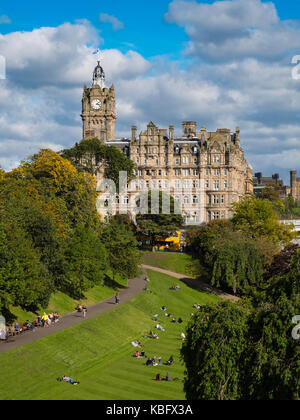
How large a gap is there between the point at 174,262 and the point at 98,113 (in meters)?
53.8

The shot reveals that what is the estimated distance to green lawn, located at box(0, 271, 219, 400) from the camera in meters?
39.7

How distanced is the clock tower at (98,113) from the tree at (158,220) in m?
37.0

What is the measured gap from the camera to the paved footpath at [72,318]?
46.3m

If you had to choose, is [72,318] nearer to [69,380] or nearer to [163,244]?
[69,380]

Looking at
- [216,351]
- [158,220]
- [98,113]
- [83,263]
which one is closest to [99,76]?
[98,113]

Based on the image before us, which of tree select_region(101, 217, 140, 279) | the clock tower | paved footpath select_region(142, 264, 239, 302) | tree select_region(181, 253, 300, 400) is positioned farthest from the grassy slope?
the clock tower

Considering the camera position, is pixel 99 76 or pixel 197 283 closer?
pixel 197 283

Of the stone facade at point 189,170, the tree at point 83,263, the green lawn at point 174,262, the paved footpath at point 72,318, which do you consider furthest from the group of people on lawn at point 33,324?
the stone facade at point 189,170

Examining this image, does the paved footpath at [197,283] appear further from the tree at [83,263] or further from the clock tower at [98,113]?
the clock tower at [98,113]

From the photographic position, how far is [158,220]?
10025cm

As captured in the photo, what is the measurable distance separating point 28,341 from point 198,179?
8394 cm

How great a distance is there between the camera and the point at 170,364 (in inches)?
1895

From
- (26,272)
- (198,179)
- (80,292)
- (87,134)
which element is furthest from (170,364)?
(87,134)

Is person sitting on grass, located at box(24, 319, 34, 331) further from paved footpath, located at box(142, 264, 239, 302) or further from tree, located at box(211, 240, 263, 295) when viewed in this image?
paved footpath, located at box(142, 264, 239, 302)
